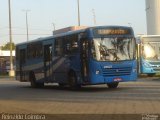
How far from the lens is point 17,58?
35250mm

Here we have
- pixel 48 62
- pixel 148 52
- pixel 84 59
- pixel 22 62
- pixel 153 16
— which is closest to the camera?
pixel 84 59

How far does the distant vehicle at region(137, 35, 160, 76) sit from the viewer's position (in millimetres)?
38938

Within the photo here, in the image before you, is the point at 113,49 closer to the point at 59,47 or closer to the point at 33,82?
the point at 59,47

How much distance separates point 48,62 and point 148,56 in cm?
1221

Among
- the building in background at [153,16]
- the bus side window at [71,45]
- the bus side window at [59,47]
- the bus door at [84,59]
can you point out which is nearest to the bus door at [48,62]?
the bus side window at [59,47]

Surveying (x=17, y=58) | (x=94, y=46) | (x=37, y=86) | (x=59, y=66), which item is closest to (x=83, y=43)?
(x=94, y=46)

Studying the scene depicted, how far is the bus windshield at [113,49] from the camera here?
973 inches

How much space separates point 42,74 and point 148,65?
453 inches

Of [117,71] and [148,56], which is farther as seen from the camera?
[148,56]

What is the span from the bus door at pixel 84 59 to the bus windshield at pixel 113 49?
0.45 meters

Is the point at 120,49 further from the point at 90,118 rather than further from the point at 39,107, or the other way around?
the point at 90,118

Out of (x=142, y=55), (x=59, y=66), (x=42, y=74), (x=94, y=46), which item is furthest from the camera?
(x=142, y=55)

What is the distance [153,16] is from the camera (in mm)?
77125

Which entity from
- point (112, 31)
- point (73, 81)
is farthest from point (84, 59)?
point (112, 31)
